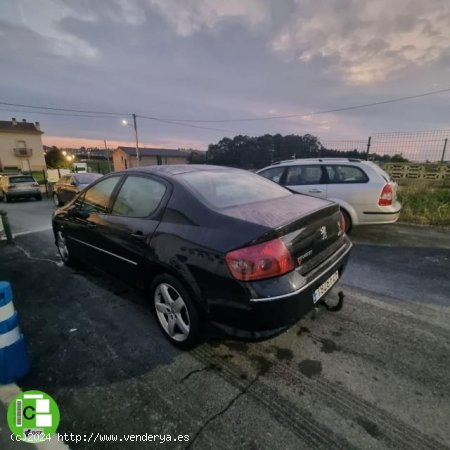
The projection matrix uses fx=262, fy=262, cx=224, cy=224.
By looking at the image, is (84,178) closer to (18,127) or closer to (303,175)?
(303,175)

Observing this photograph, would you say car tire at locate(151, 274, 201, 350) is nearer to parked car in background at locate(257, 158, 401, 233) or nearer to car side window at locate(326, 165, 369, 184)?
parked car in background at locate(257, 158, 401, 233)

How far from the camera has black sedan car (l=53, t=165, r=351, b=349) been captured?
1781mm

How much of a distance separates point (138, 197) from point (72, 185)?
333 inches

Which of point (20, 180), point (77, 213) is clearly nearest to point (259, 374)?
point (77, 213)

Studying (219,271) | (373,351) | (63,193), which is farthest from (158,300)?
(63,193)

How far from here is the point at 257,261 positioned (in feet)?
5.72

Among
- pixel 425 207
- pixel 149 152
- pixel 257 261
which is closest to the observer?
pixel 257 261

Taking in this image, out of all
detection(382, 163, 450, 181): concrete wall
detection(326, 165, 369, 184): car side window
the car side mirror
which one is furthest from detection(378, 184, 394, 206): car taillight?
detection(382, 163, 450, 181): concrete wall

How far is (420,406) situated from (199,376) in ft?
4.99

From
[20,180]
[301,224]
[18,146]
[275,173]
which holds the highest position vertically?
[18,146]

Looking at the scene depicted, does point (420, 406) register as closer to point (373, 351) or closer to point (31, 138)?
point (373, 351)

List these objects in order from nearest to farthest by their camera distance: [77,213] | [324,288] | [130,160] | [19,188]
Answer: [324,288], [77,213], [19,188], [130,160]

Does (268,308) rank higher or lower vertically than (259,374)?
higher

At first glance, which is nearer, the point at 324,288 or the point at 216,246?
the point at 216,246
